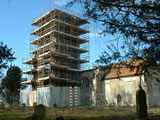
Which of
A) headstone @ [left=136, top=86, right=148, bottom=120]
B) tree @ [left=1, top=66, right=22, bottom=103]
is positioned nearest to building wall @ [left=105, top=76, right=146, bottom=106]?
tree @ [left=1, top=66, right=22, bottom=103]

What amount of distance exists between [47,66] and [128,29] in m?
33.7

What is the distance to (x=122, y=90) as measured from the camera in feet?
132

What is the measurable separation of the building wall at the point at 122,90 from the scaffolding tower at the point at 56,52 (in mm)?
7631

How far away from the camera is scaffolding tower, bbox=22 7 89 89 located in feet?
141

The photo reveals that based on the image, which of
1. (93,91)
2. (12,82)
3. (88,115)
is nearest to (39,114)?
(88,115)

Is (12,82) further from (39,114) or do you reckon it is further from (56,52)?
(39,114)

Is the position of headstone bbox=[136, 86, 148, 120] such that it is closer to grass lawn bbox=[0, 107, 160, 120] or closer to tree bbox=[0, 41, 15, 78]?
grass lawn bbox=[0, 107, 160, 120]

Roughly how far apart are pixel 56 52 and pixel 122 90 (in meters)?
14.9

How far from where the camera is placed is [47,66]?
40.2 m

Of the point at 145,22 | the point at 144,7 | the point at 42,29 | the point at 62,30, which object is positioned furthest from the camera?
the point at 42,29

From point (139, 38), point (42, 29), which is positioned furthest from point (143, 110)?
point (42, 29)

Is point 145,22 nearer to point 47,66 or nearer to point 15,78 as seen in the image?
point 47,66

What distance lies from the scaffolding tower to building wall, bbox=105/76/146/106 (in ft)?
25.0

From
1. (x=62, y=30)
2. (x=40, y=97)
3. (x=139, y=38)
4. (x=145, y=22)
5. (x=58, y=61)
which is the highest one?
(x=62, y=30)
